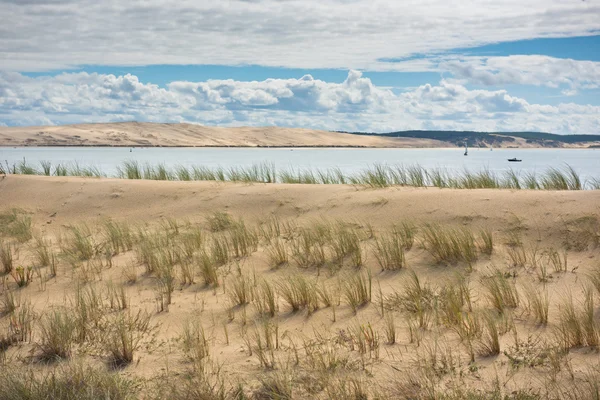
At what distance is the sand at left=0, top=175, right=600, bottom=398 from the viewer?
4492 millimetres

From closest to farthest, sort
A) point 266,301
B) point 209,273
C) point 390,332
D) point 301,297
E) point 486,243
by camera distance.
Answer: point 390,332
point 301,297
point 266,301
point 209,273
point 486,243

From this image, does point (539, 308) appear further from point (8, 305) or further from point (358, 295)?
→ point (8, 305)

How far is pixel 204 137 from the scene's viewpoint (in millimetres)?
115750

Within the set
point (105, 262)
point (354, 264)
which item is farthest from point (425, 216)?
point (105, 262)

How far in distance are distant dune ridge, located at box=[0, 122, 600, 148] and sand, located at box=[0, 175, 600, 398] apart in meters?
77.2

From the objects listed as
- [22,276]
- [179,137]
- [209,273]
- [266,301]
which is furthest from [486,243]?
[179,137]

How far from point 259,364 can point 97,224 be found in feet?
22.3

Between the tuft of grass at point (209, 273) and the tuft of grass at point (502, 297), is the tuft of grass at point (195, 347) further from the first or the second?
the tuft of grass at point (502, 297)

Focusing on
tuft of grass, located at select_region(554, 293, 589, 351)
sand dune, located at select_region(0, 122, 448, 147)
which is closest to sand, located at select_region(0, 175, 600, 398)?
tuft of grass, located at select_region(554, 293, 589, 351)

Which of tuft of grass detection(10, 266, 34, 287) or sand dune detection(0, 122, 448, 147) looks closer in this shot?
tuft of grass detection(10, 266, 34, 287)

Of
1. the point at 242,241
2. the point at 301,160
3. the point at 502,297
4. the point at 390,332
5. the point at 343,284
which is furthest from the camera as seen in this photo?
the point at 301,160

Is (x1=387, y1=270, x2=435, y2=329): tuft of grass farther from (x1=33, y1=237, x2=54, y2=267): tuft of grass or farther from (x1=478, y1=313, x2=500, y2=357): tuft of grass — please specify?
(x1=33, y1=237, x2=54, y2=267): tuft of grass

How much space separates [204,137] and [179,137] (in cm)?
725

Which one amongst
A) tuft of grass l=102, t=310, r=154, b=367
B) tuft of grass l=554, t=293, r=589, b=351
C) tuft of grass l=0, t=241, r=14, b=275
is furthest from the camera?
tuft of grass l=0, t=241, r=14, b=275
